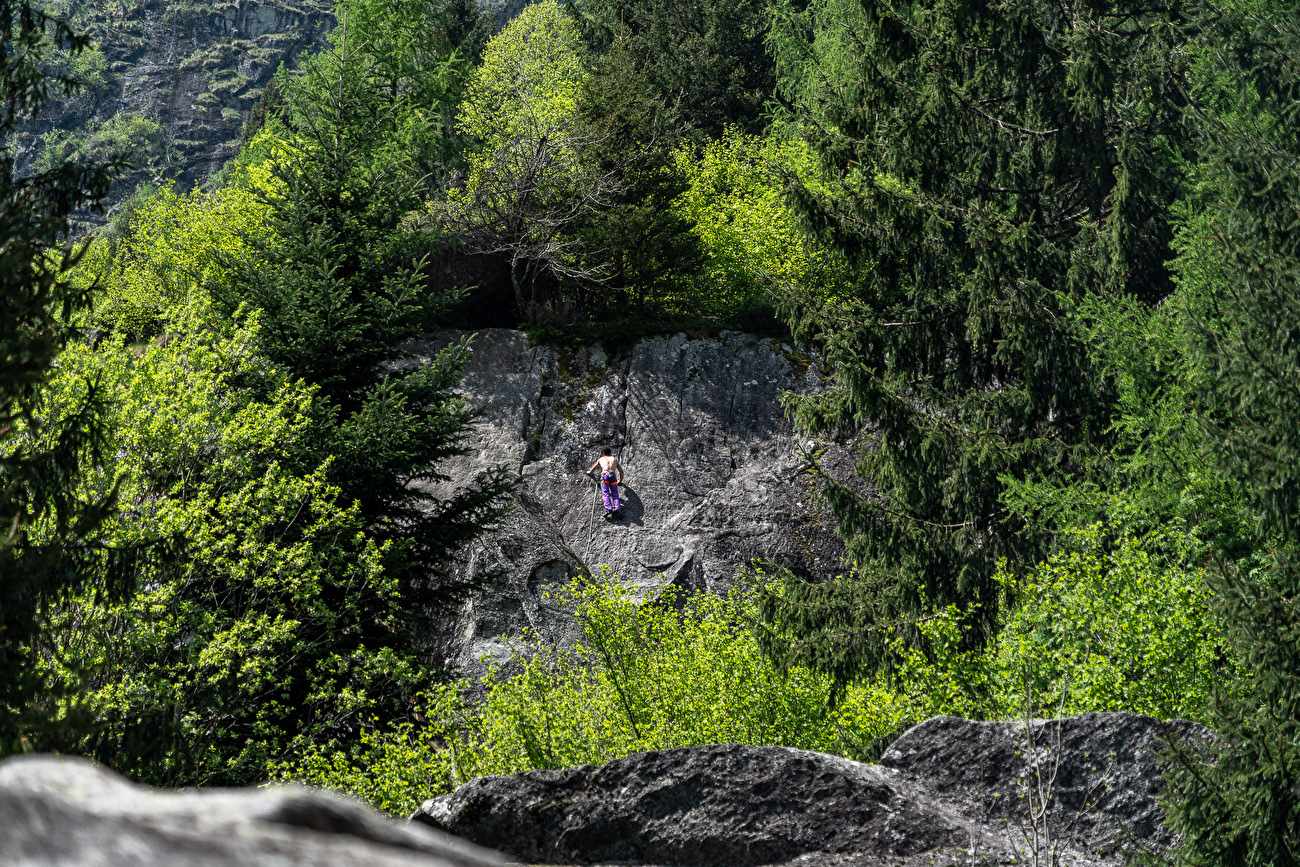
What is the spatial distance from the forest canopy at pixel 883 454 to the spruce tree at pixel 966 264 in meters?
0.06

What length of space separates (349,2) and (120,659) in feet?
95.4

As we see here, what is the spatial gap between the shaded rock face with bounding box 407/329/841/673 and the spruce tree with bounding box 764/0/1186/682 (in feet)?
25.1

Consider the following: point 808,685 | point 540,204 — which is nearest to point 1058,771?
point 808,685

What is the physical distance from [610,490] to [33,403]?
18.0m

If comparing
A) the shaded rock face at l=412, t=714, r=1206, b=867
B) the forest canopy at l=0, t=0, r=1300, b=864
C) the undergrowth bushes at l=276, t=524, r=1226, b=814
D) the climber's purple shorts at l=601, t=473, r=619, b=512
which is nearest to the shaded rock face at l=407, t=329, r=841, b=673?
the climber's purple shorts at l=601, t=473, r=619, b=512

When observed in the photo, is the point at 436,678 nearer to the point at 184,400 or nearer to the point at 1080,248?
the point at 184,400

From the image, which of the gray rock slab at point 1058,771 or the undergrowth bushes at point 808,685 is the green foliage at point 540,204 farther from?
the gray rock slab at point 1058,771

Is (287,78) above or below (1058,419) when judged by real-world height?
above

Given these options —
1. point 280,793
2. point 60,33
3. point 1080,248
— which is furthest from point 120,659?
point 1080,248

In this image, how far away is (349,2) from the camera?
113 ft

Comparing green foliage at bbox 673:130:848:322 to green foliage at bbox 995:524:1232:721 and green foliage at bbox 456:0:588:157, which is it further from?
green foliage at bbox 995:524:1232:721

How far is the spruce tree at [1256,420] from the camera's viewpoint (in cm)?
794

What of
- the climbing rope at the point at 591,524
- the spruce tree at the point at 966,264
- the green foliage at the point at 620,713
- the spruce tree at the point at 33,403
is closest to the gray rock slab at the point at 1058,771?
the green foliage at the point at 620,713

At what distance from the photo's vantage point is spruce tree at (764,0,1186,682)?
48.4ft
